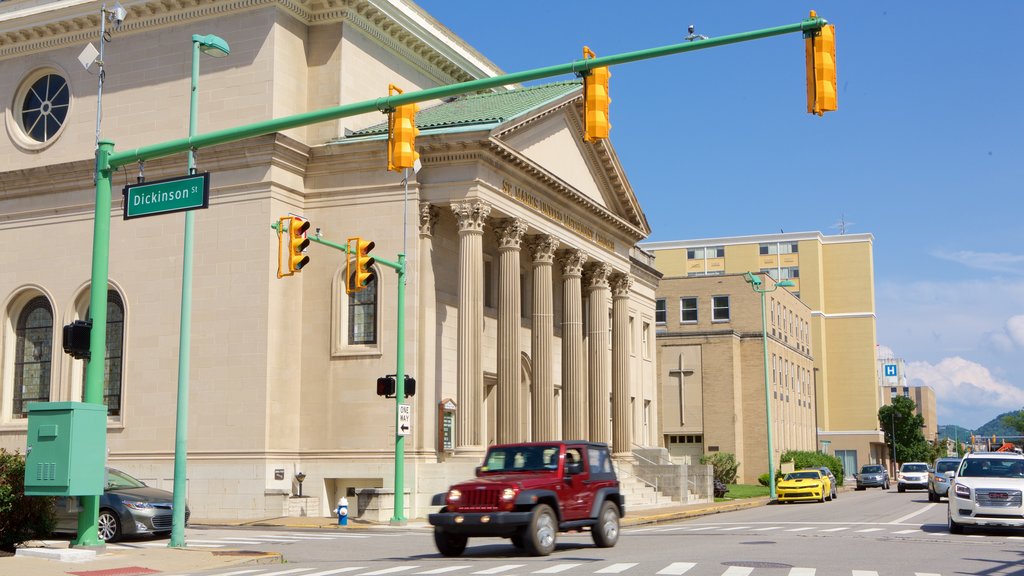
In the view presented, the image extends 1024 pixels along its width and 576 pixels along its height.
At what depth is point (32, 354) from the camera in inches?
1594

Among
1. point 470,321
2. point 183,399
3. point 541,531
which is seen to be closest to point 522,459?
point 541,531

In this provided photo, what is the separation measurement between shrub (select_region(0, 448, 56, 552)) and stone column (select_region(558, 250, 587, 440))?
84.4 ft

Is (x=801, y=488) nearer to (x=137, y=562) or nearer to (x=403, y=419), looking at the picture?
(x=403, y=419)

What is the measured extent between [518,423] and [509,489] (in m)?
19.9

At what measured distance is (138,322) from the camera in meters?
37.8

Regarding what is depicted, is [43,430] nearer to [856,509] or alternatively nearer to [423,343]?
[423,343]

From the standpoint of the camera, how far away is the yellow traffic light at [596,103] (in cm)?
1518

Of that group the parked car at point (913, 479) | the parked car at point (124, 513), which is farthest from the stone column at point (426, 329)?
the parked car at point (913, 479)

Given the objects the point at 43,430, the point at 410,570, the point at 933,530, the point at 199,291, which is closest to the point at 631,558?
the point at 410,570

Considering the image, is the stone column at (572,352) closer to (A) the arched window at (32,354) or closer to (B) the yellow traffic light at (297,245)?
(A) the arched window at (32,354)

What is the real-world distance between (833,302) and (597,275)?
3455 inches

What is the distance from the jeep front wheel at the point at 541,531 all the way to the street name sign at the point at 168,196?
751 centimetres

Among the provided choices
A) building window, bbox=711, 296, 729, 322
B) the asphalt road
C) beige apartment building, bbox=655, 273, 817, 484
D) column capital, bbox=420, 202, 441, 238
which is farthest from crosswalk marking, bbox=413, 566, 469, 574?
building window, bbox=711, 296, 729, 322

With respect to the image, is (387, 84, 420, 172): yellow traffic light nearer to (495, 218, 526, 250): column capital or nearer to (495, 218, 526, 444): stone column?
(495, 218, 526, 444): stone column
